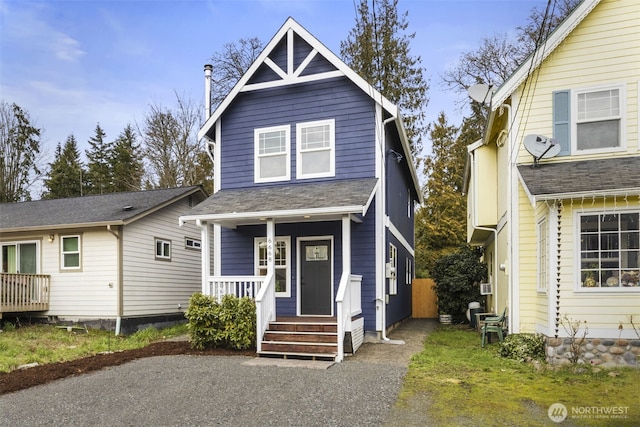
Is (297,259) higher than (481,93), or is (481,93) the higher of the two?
(481,93)

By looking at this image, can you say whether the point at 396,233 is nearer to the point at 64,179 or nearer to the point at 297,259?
the point at 297,259

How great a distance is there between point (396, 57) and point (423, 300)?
43.7ft

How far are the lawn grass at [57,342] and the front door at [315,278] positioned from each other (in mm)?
3984

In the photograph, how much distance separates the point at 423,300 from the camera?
18750mm

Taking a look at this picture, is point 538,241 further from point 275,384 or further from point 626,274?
point 275,384

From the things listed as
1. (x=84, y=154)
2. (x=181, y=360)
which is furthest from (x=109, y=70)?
(x=84, y=154)

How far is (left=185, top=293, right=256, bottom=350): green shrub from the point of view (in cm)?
932

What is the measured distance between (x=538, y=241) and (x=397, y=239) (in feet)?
17.1

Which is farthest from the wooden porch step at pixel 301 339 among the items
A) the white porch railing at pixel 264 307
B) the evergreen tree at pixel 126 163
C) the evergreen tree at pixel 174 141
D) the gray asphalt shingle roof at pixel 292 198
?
the evergreen tree at pixel 126 163

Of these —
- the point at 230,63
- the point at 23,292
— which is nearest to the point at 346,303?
the point at 23,292

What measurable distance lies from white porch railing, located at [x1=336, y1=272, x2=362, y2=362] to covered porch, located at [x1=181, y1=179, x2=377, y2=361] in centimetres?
2

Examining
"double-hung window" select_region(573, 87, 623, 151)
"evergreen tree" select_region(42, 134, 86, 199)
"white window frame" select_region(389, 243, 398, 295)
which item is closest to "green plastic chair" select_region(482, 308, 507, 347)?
"white window frame" select_region(389, 243, 398, 295)

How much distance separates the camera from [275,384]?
6820mm

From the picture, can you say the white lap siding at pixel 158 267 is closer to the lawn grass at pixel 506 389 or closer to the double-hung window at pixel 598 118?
the lawn grass at pixel 506 389
